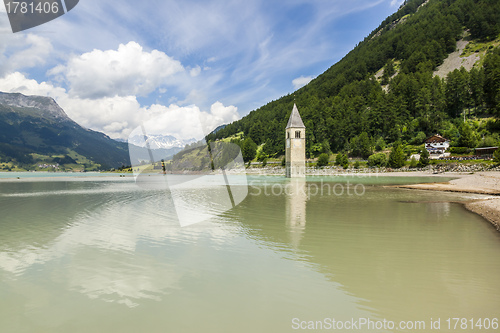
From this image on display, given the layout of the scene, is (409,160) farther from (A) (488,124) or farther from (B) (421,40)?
(B) (421,40)

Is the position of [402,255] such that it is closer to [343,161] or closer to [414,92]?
[343,161]

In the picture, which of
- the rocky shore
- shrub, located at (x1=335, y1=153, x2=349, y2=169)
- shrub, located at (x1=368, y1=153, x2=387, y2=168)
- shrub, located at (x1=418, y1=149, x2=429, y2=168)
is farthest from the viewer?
shrub, located at (x1=335, y1=153, x2=349, y2=169)

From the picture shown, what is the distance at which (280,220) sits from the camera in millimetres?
15367

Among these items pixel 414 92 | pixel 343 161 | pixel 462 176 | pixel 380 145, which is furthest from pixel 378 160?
pixel 414 92

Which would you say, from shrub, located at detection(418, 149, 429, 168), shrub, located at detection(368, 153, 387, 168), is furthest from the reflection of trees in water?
shrub, located at detection(368, 153, 387, 168)

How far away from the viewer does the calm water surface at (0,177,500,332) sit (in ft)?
17.9

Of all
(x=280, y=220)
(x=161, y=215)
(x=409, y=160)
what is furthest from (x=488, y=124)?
(x=161, y=215)

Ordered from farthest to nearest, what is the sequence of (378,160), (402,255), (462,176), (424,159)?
(378,160), (424,159), (462,176), (402,255)

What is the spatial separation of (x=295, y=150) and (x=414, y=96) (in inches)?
2113

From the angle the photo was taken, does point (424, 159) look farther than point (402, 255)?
Yes

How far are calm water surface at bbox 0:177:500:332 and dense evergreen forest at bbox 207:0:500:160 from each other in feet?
226

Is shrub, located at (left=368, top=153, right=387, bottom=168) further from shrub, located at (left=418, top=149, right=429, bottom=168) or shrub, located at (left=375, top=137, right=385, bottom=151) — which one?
shrub, located at (left=375, top=137, right=385, bottom=151)

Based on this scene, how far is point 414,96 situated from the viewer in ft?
326

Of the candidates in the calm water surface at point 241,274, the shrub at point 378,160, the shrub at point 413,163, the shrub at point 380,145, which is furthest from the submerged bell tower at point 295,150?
the calm water surface at point 241,274
